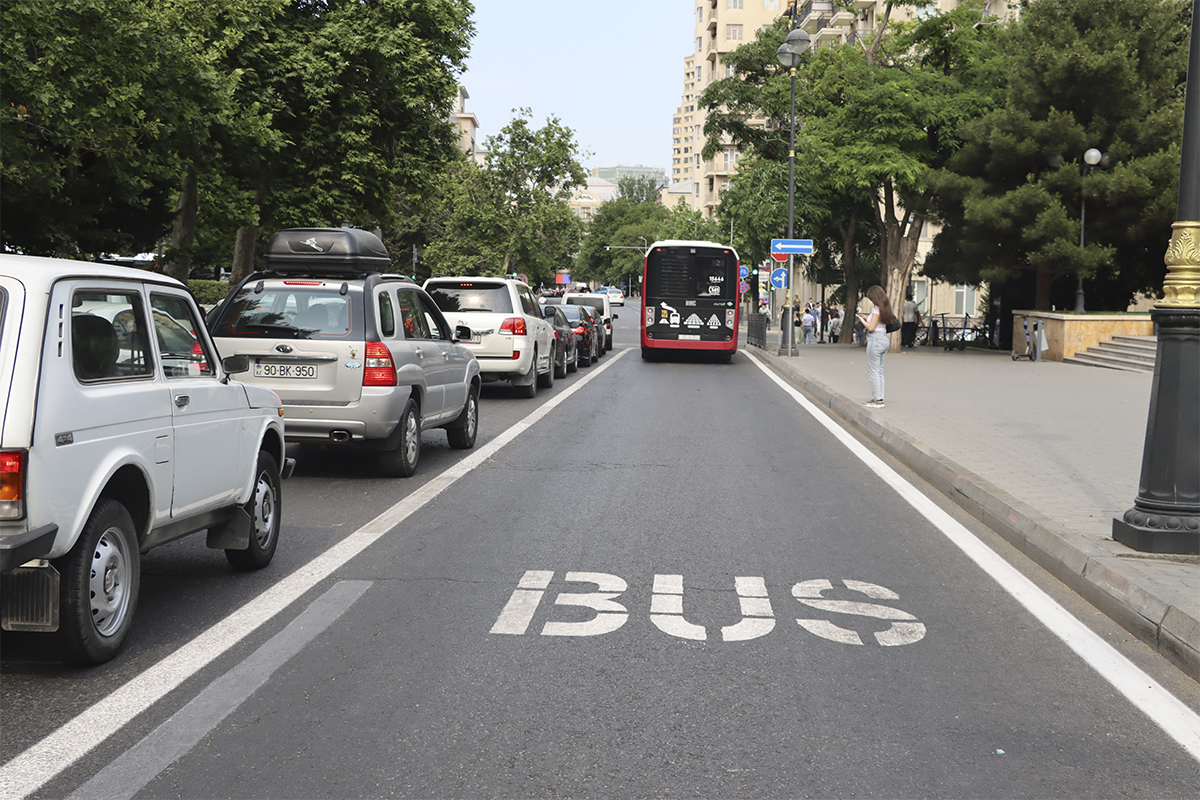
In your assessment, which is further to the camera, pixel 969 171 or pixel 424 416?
pixel 969 171

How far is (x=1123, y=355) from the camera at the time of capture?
27703 mm

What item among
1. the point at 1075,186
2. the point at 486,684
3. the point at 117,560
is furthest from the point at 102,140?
the point at 1075,186

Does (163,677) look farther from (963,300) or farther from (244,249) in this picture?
(963,300)

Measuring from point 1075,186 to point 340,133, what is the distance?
1927cm

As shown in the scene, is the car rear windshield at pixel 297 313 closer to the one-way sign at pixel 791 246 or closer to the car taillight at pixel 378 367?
the car taillight at pixel 378 367

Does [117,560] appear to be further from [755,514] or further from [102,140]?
[102,140]

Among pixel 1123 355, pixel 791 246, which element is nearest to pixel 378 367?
pixel 1123 355

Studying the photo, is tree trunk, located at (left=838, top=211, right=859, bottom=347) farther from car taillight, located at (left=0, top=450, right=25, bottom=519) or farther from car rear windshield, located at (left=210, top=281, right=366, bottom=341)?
car taillight, located at (left=0, top=450, right=25, bottom=519)

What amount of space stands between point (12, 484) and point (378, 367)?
536 cm

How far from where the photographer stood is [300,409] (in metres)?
9.59

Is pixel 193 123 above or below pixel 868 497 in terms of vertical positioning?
above

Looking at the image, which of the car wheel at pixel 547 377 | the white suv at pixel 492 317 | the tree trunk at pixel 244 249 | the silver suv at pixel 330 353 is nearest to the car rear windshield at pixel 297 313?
the silver suv at pixel 330 353

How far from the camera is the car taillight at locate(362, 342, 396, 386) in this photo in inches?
376

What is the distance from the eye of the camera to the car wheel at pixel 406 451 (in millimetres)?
9922
